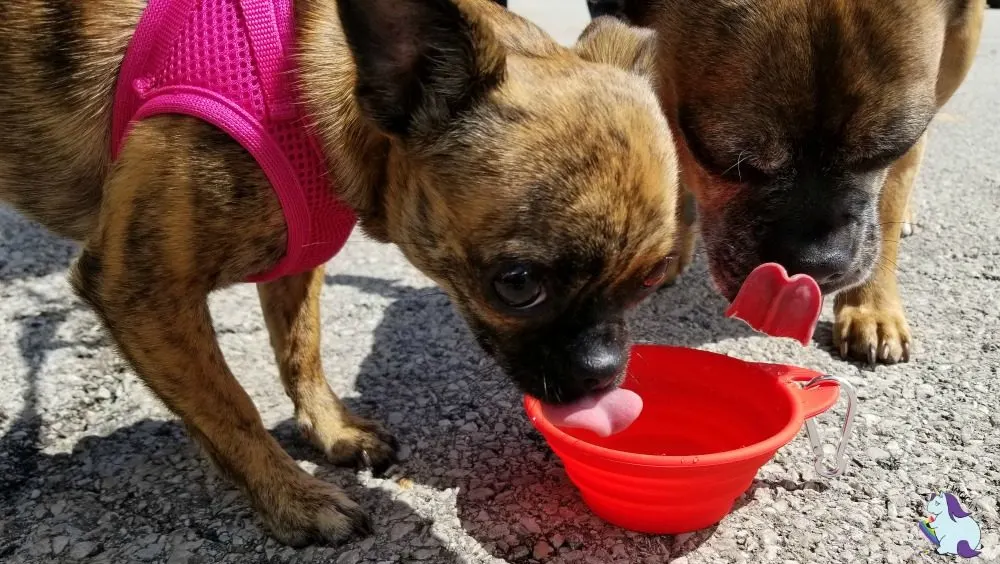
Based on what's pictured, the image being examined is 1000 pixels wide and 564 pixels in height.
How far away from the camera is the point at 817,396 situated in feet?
8.50

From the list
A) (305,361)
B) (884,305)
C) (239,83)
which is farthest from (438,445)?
(884,305)

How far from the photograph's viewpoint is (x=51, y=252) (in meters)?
4.73

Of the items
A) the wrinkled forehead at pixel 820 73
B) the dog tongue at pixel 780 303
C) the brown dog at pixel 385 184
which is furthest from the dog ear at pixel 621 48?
the dog tongue at pixel 780 303

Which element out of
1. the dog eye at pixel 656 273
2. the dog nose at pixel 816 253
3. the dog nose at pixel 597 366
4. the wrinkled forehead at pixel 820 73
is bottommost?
the dog nose at pixel 816 253

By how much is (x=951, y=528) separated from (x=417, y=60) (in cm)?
212

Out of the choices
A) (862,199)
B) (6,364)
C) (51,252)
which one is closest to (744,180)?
(862,199)

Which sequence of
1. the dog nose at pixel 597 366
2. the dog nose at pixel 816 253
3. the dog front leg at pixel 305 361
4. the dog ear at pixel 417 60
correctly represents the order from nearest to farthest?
1. the dog ear at pixel 417 60
2. the dog nose at pixel 597 366
3. the dog nose at pixel 816 253
4. the dog front leg at pixel 305 361

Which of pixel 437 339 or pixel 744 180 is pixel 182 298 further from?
pixel 744 180

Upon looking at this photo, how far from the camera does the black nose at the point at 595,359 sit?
85.9 inches

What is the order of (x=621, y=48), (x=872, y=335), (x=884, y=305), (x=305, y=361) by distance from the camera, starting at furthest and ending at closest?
(x=884, y=305) → (x=872, y=335) → (x=305, y=361) → (x=621, y=48)

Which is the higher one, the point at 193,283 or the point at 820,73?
the point at 820,73

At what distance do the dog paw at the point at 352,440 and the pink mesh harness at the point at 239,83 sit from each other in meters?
0.97

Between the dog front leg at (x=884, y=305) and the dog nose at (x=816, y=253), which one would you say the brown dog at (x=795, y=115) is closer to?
the dog nose at (x=816, y=253)

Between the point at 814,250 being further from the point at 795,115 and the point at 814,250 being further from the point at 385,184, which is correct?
the point at 385,184
